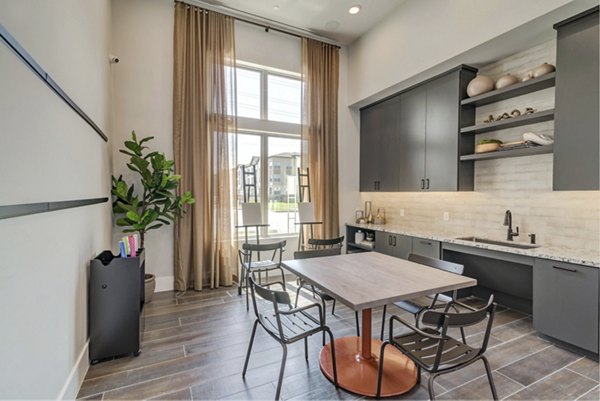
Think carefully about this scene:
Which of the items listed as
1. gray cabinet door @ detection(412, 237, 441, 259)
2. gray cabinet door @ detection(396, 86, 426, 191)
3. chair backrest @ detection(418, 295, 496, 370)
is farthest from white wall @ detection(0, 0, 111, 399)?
gray cabinet door @ detection(396, 86, 426, 191)

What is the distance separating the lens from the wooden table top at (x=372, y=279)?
169 centimetres

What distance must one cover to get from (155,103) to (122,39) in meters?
0.91

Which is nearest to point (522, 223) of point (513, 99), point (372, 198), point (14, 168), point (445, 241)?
point (445, 241)

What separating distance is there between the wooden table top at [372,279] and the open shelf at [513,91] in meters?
2.39

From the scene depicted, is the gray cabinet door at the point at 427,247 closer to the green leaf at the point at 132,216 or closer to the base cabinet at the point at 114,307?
the base cabinet at the point at 114,307

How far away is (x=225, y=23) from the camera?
4.28m

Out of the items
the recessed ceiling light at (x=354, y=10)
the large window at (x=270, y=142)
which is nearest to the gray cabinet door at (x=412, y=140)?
the recessed ceiling light at (x=354, y=10)

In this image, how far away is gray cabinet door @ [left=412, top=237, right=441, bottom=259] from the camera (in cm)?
365

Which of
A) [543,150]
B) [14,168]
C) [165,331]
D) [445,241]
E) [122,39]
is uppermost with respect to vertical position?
[122,39]

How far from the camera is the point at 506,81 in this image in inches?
128

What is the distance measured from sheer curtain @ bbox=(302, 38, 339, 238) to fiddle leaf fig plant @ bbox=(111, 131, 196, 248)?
225 centimetres

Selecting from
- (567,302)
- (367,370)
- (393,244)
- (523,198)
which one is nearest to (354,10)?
(523,198)

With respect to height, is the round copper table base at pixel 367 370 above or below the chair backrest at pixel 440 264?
below

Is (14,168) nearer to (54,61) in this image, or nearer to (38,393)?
(54,61)
